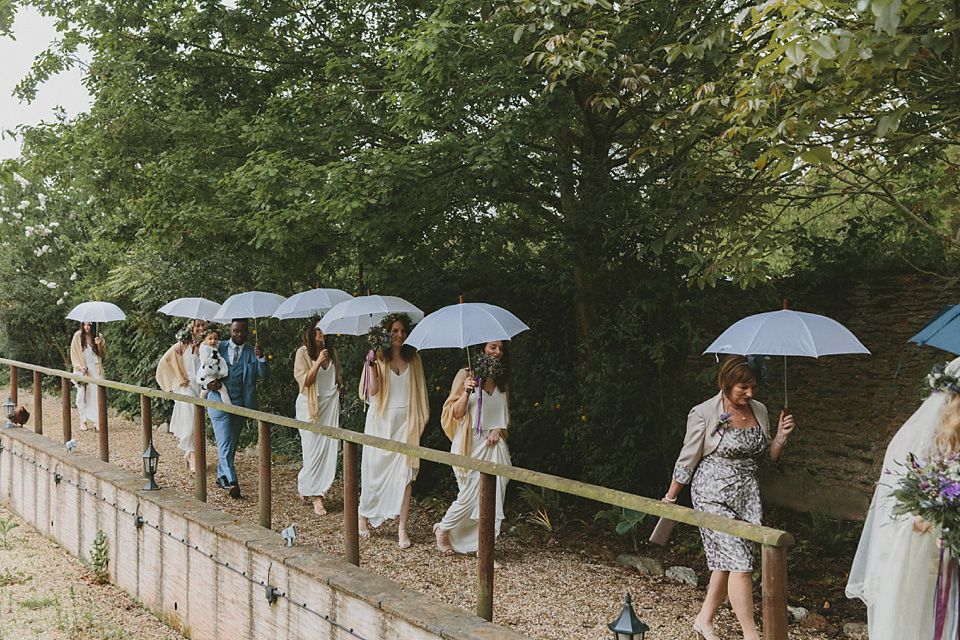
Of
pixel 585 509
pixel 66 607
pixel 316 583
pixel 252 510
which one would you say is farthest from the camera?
pixel 585 509

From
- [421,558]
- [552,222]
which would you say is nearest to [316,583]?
[421,558]

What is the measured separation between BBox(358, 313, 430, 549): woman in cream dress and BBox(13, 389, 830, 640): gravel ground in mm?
363

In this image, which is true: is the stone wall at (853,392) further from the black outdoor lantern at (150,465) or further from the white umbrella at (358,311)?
the black outdoor lantern at (150,465)

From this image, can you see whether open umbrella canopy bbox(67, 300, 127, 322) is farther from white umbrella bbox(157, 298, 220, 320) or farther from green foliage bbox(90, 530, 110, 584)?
green foliage bbox(90, 530, 110, 584)

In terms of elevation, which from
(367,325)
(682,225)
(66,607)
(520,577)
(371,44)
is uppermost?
(371,44)

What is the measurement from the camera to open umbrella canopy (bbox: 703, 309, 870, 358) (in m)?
4.84

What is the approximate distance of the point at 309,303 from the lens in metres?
8.39

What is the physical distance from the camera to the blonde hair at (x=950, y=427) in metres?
3.69

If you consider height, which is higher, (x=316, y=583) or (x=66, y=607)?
(x=316, y=583)

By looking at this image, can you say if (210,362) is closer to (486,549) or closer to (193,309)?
(193,309)

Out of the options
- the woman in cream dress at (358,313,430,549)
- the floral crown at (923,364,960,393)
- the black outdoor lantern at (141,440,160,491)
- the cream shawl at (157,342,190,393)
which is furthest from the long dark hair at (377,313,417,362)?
the floral crown at (923,364,960,393)

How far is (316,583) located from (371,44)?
20.2ft

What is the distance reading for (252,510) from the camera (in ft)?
26.0

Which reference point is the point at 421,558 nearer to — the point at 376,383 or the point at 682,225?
the point at 376,383
